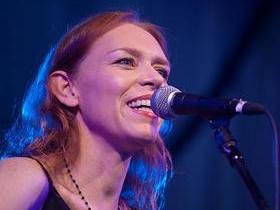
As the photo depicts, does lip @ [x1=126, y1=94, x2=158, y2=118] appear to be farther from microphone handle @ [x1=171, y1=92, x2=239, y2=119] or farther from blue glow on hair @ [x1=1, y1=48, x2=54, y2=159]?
blue glow on hair @ [x1=1, y1=48, x2=54, y2=159]

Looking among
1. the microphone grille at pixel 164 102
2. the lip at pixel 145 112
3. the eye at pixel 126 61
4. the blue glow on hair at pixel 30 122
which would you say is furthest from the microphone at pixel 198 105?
the blue glow on hair at pixel 30 122

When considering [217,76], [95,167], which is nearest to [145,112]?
[95,167]

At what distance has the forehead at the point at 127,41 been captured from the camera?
1695 millimetres

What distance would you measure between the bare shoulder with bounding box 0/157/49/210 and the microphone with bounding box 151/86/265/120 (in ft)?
1.33

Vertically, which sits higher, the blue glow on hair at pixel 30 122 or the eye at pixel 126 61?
the eye at pixel 126 61

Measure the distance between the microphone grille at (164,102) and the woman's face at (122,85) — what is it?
17 cm

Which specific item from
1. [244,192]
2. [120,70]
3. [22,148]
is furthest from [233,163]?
[244,192]

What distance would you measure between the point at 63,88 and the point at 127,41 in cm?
27

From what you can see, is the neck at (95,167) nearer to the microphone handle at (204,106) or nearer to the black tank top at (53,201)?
the black tank top at (53,201)

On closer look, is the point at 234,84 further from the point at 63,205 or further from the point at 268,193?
the point at 63,205

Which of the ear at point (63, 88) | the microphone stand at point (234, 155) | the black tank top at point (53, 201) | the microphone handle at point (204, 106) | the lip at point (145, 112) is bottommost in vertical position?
the black tank top at point (53, 201)

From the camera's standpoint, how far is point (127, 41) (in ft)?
5.59

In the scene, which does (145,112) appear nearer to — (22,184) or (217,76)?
(22,184)

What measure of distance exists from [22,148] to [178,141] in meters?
1.00
